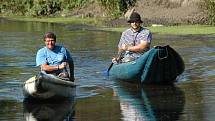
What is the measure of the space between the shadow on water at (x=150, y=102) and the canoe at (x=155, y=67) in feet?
0.72

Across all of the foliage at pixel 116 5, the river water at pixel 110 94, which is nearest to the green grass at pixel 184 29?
the river water at pixel 110 94

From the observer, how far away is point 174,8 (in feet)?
138

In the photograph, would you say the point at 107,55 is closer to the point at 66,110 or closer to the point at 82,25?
the point at 66,110

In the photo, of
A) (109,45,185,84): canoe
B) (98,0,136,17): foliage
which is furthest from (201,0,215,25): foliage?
(109,45,185,84): canoe

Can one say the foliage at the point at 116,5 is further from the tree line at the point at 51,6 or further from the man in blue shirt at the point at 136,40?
the man in blue shirt at the point at 136,40

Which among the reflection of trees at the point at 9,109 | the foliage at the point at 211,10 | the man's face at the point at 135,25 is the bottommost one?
the foliage at the point at 211,10

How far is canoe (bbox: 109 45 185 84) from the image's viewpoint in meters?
15.0

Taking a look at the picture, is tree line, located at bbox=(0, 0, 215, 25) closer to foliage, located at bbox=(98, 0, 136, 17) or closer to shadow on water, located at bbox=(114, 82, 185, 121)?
foliage, located at bbox=(98, 0, 136, 17)

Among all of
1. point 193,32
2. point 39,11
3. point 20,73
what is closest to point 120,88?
point 20,73

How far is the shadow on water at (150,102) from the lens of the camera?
11.4m

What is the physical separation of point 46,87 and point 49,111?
1.87 feet

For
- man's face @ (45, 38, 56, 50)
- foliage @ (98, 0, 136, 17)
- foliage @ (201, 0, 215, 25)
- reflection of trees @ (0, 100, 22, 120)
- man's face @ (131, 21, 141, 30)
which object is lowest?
foliage @ (98, 0, 136, 17)

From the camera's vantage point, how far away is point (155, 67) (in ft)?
50.0

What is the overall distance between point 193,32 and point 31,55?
32.2 ft
